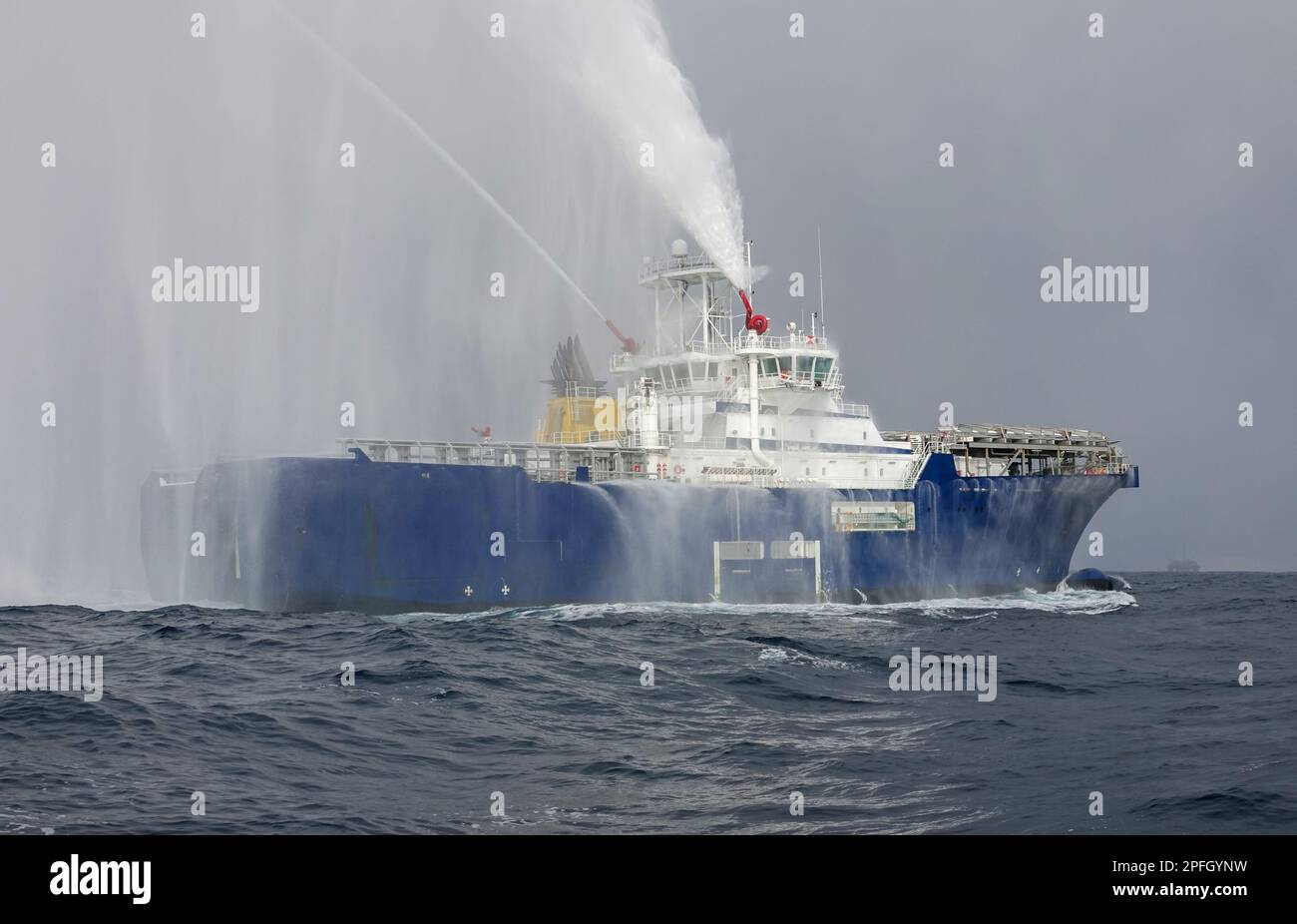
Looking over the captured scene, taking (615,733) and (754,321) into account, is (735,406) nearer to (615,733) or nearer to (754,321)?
(754,321)

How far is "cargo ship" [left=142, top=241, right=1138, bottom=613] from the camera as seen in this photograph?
100 feet

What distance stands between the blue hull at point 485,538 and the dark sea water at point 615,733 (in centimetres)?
203

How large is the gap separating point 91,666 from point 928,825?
51.7 feet

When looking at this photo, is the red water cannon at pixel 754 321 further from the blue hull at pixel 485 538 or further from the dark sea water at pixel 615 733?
the dark sea water at pixel 615 733

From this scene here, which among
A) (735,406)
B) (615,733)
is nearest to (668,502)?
(735,406)

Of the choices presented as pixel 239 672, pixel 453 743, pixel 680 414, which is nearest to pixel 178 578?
pixel 239 672

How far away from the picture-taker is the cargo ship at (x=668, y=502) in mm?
30609

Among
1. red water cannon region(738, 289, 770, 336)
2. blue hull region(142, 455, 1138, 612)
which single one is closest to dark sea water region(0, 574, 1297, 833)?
blue hull region(142, 455, 1138, 612)

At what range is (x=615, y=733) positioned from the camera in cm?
1642

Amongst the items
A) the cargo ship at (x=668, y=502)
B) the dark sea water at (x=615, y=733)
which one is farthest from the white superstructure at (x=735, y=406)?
the dark sea water at (x=615, y=733)

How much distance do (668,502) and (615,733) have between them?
63.5 ft

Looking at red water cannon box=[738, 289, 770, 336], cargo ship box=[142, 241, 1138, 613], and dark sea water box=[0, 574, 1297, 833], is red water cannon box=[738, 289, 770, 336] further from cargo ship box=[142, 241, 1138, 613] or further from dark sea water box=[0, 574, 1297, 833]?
dark sea water box=[0, 574, 1297, 833]

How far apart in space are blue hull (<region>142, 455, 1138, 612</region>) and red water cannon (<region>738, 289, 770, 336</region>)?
6025mm
